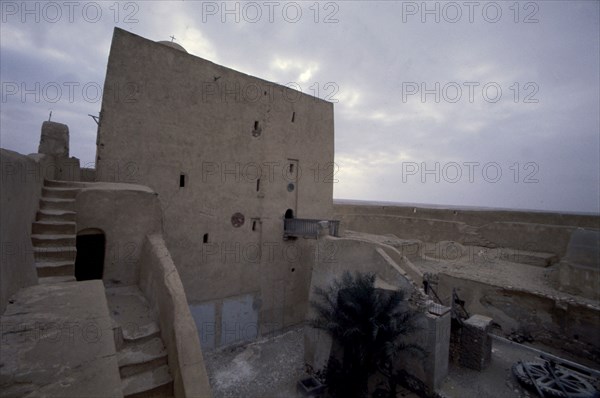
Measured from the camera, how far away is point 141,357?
145 inches

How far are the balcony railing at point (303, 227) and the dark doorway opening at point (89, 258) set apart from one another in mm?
6537

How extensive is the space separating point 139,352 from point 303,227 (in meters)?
8.05

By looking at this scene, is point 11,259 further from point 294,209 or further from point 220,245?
point 294,209

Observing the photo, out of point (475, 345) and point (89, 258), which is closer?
point (89, 258)

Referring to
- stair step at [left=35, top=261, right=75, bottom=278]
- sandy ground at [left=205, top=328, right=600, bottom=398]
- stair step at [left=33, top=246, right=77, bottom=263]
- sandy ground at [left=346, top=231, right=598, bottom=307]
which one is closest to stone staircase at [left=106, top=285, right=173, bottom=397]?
stair step at [left=35, top=261, right=75, bottom=278]

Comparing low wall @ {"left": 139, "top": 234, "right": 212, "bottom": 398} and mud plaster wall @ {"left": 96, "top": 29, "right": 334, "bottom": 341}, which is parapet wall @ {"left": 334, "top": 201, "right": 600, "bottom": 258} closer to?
mud plaster wall @ {"left": 96, "top": 29, "right": 334, "bottom": 341}

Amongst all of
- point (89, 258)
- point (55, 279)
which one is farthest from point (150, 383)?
point (89, 258)

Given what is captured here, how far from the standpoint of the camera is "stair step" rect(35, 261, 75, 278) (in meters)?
4.06

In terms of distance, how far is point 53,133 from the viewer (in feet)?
23.3

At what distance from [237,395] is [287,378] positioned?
148 centimetres

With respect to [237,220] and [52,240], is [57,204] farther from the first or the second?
[237,220]

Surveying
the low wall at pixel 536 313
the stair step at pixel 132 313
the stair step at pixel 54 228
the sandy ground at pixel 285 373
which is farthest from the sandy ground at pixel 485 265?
the stair step at pixel 54 228

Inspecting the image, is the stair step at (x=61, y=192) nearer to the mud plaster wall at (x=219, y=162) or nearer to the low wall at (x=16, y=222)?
the low wall at (x=16, y=222)

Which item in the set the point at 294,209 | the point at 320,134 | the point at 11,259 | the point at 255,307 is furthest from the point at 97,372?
the point at 320,134
